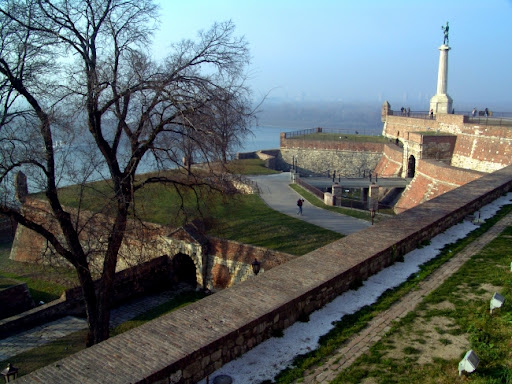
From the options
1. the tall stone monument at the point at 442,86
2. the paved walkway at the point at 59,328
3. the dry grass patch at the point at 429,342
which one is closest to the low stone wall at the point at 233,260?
the paved walkway at the point at 59,328

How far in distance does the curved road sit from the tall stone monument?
17112 mm

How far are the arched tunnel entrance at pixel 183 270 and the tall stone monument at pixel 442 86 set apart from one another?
27.0 meters

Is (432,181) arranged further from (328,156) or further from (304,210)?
(328,156)

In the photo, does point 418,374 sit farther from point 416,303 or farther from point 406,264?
point 406,264

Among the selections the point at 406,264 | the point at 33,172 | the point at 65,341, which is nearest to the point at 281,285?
the point at 406,264

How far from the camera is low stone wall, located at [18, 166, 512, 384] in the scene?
4168mm

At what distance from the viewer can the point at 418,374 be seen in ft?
14.6

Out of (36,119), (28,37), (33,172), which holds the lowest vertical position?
(33,172)

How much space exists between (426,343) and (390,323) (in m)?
0.58

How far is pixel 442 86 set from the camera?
117 feet

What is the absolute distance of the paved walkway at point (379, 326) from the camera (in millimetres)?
4578

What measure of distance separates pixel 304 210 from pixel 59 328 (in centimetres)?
1031

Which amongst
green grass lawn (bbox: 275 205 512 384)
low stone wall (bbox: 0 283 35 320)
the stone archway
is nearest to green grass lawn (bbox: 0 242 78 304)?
low stone wall (bbox: 0 283 35 320)

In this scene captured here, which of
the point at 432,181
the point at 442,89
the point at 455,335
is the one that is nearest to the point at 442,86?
the point at 442,89
